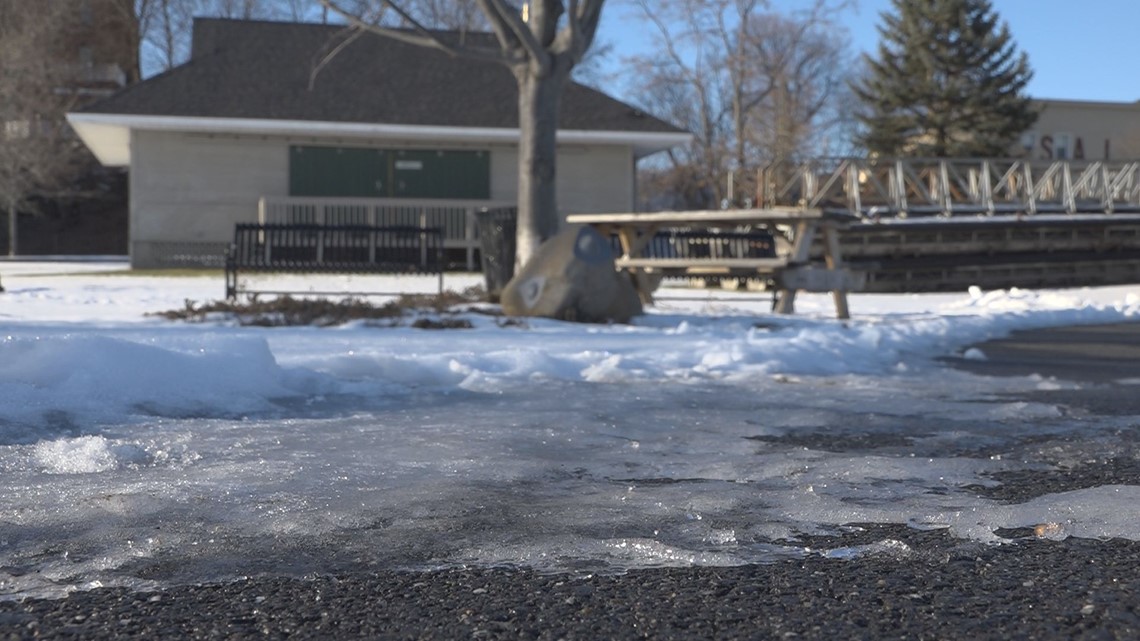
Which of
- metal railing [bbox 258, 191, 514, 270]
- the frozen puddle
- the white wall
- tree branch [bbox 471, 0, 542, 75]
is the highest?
tree branch [bbox 471, 0, 542, 75]

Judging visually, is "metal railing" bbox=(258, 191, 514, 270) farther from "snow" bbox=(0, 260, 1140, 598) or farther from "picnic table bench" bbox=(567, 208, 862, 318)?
"snow" bbox=(0, 260, 1140, 598)

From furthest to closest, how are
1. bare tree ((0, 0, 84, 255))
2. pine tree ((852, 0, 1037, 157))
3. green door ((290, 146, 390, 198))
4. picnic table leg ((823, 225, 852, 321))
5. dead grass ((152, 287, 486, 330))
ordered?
pine tree ((852, 0, 1037, 157)) < bare tree ((0, 0, 84, 255)) < green door ((290, 146, 390, 198)) < picnic table leg ((823, 225, 852, 321)) < dead grass ((152, 287, 486, 330))

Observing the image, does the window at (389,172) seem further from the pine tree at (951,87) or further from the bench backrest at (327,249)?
the pine tree at (951,87)

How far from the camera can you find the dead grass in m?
11.2

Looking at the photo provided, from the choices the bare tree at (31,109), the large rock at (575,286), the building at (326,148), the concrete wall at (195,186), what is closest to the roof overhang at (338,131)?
the building at (326,148)

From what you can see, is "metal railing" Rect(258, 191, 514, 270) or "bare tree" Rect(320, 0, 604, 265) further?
"metal railing" Rect(258, 191, 514, 270)

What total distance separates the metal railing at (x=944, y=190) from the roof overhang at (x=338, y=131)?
2809 millimetres

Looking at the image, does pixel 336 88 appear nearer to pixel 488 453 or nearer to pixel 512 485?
pixel 488 453

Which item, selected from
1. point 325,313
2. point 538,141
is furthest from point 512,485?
point 538,141

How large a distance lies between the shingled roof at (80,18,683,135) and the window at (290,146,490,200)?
3.03 ft

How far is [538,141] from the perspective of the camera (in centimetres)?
1482

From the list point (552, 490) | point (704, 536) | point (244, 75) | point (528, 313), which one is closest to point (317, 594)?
point (704, 536)

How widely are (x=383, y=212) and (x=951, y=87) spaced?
2303 cm

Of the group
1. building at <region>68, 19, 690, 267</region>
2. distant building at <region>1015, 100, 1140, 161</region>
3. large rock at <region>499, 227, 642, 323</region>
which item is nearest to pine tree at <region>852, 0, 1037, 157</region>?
distant building at <region>1015, 100, 1140, 161</region>
